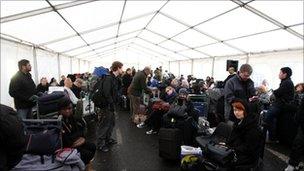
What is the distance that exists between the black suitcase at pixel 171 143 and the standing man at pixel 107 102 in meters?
1.35

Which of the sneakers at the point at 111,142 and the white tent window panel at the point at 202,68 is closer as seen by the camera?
the sneakers at the point at 111,142

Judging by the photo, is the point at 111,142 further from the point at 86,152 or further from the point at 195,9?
the point at 195,9

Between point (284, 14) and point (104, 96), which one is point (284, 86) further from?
point (104, 96)

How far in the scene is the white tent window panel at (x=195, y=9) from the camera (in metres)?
6.75

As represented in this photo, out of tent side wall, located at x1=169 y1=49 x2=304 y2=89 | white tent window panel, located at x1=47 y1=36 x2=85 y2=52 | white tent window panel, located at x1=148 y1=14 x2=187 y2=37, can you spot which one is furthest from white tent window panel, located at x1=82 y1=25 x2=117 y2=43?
tent side wall, located at x1=169 y1=49 x2=304 y2=89

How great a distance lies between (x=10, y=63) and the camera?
6.80m

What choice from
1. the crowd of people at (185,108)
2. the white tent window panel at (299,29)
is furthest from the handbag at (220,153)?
the white tent window panel at (299,29)

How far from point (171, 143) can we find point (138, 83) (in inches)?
130

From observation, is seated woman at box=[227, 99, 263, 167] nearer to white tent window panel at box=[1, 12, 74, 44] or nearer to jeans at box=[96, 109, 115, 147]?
jeans at box=[96, 109, 115, 147]

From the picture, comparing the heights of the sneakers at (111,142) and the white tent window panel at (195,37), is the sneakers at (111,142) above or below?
below

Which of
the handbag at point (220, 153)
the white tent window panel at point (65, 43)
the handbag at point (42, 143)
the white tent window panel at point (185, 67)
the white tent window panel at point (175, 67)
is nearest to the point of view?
the handbag at point (42, 143)

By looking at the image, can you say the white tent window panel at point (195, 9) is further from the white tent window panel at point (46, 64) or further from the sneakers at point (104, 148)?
the white tent window panel at point (46, 64)

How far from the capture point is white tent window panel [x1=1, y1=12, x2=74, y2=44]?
19.2 ft

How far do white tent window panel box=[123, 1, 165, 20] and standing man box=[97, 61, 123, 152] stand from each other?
2441 mm
